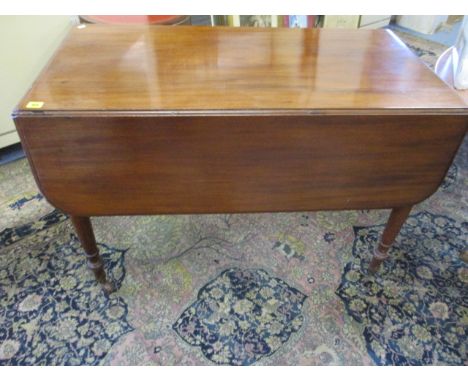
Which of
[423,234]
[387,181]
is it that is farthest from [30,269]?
[423,234]

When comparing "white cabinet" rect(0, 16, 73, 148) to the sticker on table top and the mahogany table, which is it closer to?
the mahogany table

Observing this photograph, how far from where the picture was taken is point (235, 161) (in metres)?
0.92

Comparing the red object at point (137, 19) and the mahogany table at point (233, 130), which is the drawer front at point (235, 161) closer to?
the mahogany table at point (233, 130)

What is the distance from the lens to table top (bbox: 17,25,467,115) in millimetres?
875

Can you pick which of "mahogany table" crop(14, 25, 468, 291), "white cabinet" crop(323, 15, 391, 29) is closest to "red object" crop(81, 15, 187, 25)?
"mahogany table" crop(14, 25, 468, 291)

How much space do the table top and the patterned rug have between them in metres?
0.70

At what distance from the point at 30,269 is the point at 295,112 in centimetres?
112

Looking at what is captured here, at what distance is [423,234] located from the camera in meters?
1.53

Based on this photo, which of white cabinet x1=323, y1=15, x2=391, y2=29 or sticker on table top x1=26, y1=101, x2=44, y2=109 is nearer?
sticker on table top x1=26, y1=101, x2=44, y2=109

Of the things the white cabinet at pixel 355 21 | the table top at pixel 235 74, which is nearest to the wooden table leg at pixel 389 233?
the table top at pixel 235 74

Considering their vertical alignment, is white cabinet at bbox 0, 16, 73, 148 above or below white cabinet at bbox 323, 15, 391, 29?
above

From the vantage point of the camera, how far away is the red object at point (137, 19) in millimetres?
1628

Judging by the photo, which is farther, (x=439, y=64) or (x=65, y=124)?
(x=439, y=64)
